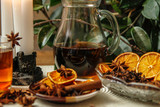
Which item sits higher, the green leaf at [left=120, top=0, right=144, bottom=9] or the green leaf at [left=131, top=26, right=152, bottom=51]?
the green leaf at [left=120, top=0, right=144, bottom=9]

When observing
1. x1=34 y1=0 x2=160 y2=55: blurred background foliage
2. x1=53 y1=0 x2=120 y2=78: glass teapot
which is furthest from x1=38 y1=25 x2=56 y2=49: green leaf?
x1=53 y1=0 x2=120 y2=78: glass teapot

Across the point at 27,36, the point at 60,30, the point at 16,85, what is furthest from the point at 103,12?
the point at 16,85

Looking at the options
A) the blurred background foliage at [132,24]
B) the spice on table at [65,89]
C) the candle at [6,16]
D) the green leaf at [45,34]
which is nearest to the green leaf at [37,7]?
the blurred background foliage at [132,24]

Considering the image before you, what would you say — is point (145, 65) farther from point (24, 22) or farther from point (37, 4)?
point (37, 4)

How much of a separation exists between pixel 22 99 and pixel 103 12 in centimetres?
38

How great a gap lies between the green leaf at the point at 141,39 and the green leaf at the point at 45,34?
352mm

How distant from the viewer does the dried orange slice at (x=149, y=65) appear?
71cm

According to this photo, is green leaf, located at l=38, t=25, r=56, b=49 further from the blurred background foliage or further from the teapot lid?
the teapot lid

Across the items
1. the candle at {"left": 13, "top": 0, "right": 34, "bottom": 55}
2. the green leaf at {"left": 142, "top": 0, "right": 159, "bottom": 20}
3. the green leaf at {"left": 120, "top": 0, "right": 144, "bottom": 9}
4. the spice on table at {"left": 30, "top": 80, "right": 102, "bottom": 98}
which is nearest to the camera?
the spice on table at {"left": 30, "top": 80, "right": 102, "bottom": 98}

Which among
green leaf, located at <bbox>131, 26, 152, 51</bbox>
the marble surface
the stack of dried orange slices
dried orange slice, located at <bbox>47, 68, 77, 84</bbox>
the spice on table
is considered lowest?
the marble surface

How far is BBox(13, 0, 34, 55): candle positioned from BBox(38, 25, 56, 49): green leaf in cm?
27

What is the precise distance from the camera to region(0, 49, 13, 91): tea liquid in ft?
1.96

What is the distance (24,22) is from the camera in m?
0.69

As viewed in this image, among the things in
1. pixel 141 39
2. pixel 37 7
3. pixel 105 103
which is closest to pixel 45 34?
pixel 37 7
